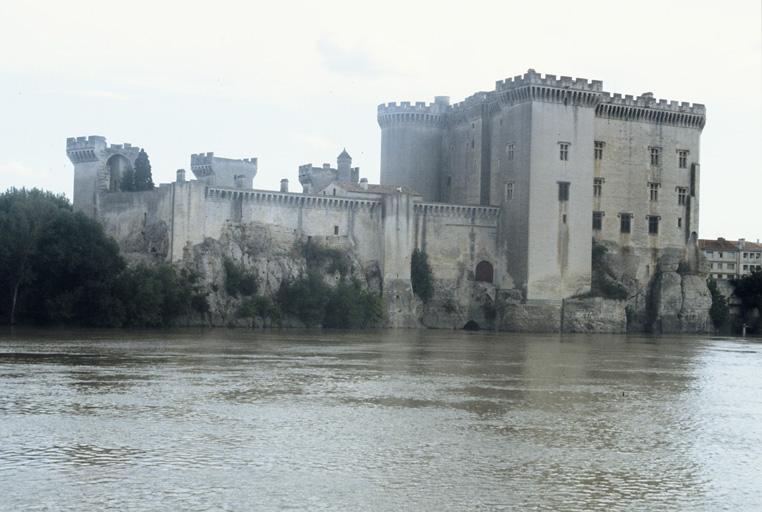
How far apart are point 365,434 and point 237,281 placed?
147ft

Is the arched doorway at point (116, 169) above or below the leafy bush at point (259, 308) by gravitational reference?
above

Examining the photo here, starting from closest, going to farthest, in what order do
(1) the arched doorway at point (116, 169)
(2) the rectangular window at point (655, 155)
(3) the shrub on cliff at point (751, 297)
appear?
1. (1) the arched doorway at point (116, 169)
2. (2) the rectangular window at point (655, 155)
3. (3) the shrub on cliff at point (751, 297)

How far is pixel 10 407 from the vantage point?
22422 millimetres

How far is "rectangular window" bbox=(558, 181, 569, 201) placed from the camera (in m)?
71.9

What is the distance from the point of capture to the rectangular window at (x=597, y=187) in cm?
7538

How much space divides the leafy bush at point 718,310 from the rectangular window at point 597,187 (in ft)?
35.6

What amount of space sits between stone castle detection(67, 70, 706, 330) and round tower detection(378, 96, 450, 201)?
3.59ft

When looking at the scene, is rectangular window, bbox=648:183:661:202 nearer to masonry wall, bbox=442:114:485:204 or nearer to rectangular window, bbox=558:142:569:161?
rectangular window, bbox=558:142:569:161

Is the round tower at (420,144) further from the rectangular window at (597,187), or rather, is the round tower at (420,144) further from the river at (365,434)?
the river at (365,434)

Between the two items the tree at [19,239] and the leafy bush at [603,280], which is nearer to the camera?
the tree at [19,239]

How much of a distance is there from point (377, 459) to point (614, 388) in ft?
45.9

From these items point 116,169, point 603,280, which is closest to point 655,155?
point 603,280

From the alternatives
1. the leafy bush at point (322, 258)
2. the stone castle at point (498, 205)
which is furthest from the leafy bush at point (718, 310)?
the leafy bush at point (322, 258)

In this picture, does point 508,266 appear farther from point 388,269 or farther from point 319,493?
point 319,493
